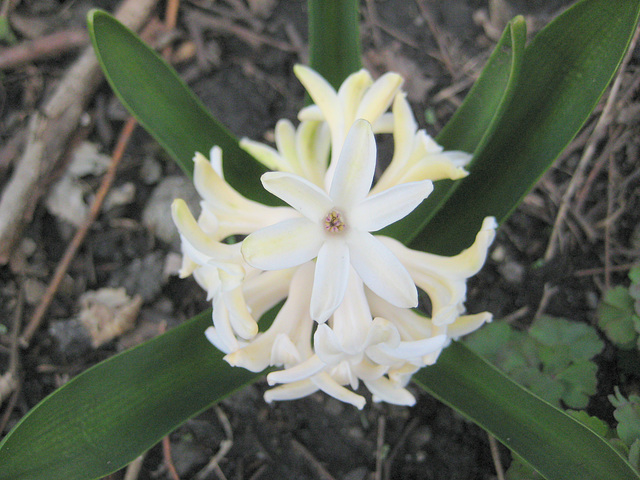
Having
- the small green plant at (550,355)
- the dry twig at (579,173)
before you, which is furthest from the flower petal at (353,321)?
the dry twig at (579,173)

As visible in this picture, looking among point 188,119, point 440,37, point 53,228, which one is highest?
point 440,37

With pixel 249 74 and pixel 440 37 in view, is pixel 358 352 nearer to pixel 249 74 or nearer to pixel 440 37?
pixel 249 74

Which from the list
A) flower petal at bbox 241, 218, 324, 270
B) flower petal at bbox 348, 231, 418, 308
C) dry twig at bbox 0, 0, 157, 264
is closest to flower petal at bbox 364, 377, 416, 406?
flower petal at bbox 348, 231, 418, 308

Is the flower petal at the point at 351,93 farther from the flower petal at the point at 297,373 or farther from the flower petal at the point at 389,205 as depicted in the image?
the flower petal at the point at 297,373

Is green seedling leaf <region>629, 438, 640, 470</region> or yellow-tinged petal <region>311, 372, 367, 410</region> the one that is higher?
yellow-tinged petal <region>311, 372, 367, 410</region>

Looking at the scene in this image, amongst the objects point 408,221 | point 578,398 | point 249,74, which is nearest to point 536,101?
point 408,221

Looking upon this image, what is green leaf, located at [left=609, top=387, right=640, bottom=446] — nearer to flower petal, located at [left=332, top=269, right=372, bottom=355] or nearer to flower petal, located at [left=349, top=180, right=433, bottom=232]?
flower petal, located at [left=332, top=269, right=372, bottom=355]
